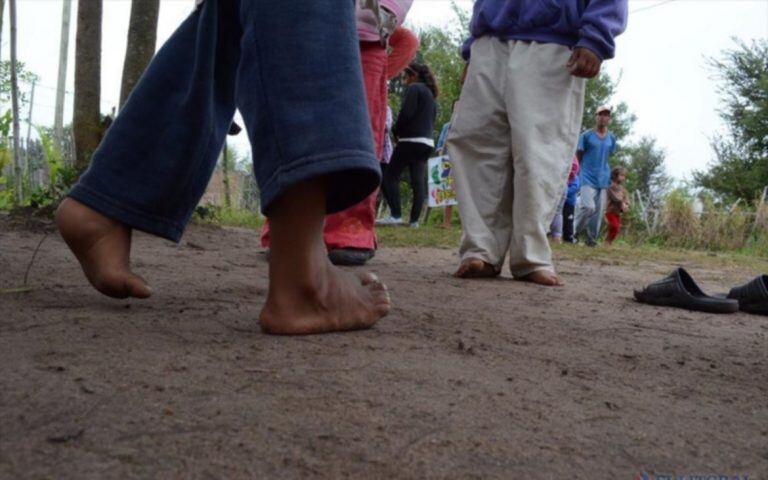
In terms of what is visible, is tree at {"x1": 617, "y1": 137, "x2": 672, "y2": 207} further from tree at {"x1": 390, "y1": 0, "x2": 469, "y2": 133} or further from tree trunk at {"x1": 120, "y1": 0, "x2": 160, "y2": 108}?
tree trunk at {"x1": 120, "y1": 0, "x2": 160, "y2": 108}

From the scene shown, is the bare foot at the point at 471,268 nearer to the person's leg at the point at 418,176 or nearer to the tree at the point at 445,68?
the person's leg at the point at 418,176

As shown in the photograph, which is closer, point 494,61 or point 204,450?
point 204,450

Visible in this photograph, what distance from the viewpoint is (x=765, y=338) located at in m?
2.22

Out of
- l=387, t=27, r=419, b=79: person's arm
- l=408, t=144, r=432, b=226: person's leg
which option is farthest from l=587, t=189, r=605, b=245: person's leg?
l=387, t=27, r=419, b=79: person's arm

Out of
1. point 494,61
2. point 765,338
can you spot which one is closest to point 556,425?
point 765,338

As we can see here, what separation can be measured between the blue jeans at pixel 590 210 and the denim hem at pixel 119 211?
28.4 ft

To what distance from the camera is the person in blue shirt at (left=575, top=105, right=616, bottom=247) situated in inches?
384

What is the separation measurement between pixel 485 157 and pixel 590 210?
6683 mm

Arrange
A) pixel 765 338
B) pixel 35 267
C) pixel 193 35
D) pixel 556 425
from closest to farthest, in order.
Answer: pixel 556 425 → pixel 193 35 → pixel 765 338 → pixel 35 267

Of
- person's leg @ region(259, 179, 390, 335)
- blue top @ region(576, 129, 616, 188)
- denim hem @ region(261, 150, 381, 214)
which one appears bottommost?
person's leg @ region(259, 179, 390, 335)

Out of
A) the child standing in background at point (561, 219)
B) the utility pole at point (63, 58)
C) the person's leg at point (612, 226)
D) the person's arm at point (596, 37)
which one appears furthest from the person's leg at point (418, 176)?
the utility pole at point (63, 58)

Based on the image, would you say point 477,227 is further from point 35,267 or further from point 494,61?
point 35,267

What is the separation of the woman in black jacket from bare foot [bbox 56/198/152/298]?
7.57 meters

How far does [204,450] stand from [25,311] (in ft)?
3.09
